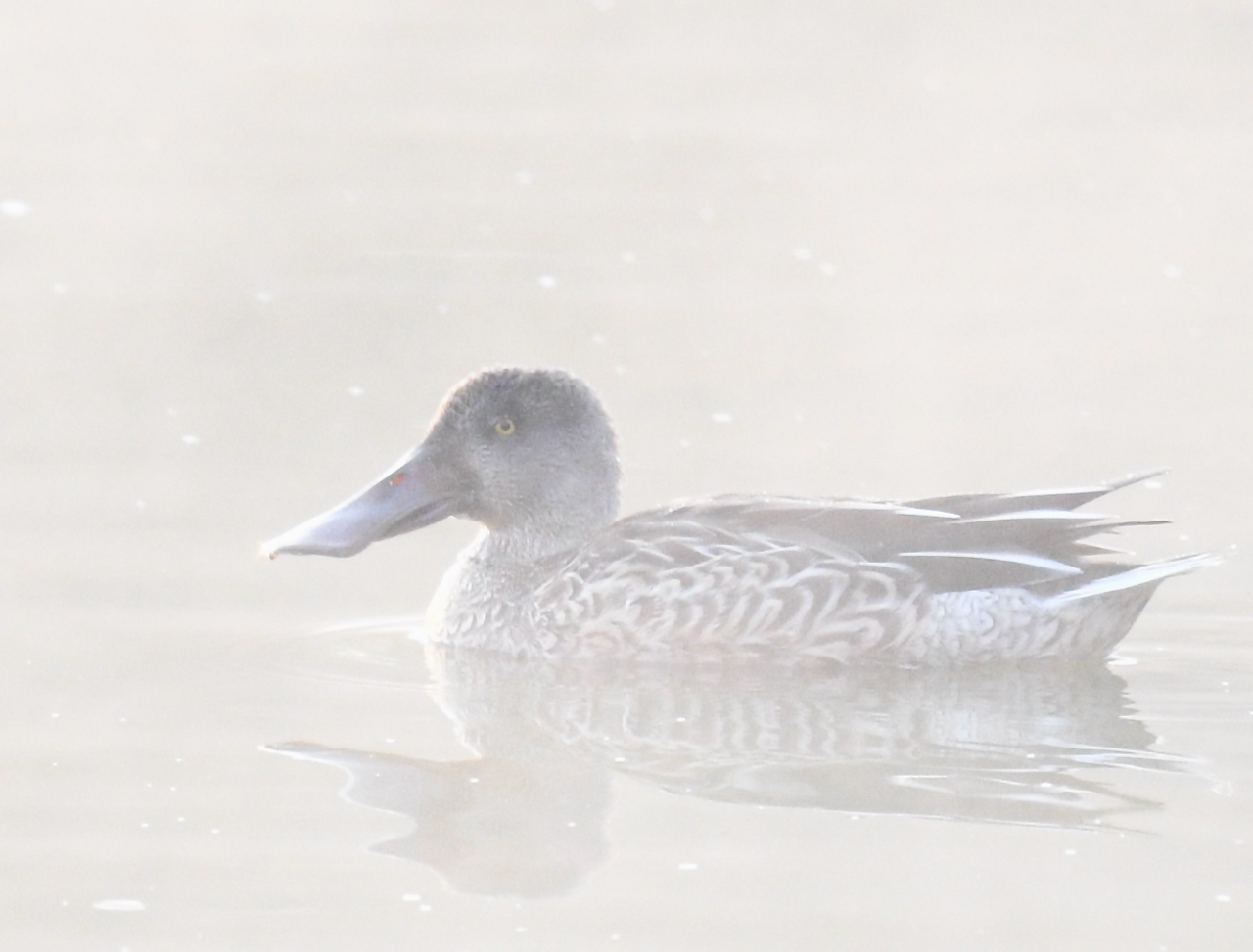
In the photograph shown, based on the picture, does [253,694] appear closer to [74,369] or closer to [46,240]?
[74,369]

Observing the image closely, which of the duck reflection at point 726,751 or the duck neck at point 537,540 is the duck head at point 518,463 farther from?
the duck reflection at point 726,751

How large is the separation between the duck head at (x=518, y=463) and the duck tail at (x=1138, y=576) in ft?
5.41

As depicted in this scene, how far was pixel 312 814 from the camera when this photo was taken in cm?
596

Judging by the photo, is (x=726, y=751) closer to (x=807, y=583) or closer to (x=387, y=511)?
(x=807, y=583)

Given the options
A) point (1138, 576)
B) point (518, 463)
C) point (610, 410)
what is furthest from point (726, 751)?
point (610, 410)

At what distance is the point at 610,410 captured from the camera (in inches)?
398

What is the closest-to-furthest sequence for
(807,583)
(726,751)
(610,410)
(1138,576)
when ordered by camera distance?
(726,751) < (1138,576) < (807,583) < (610,410)

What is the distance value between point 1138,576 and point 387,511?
2471 millimetres

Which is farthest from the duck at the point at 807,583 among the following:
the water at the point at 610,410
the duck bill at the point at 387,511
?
the water at the point at 610,410

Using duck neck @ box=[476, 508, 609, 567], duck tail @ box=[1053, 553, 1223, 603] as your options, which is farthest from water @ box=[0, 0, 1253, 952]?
duck neck @ box=[476, 508, 609, 567]

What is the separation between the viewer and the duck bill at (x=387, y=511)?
7.48 m

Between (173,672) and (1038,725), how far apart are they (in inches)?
104

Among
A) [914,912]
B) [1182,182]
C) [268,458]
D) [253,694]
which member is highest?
[1182,182]

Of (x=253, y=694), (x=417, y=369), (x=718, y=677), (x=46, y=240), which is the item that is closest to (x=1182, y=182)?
(x=417, y=369)
